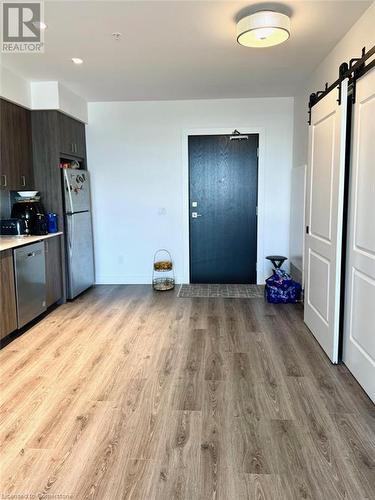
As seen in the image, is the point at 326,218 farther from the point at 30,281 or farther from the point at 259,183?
the point at 30,281

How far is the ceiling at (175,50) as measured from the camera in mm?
2629

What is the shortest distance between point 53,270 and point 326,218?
10.0 ft

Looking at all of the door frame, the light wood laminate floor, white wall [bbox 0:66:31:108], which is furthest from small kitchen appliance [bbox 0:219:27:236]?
the door frame

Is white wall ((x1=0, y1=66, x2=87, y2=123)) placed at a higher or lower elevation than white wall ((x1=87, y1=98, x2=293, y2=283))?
higher

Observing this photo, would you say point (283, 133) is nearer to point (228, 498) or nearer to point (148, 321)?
point (148, 321)

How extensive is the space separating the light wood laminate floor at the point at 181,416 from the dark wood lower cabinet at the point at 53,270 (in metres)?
0.56

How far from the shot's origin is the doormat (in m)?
4.96

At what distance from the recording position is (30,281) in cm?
381

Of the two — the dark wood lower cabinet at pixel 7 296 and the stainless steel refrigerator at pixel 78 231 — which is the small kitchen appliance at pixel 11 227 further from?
the dark wood lower cabinet at pixel 7 296

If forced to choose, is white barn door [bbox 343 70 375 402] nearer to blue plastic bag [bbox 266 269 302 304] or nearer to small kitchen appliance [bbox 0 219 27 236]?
blue plastic bag [bbox 266 269 302 304]

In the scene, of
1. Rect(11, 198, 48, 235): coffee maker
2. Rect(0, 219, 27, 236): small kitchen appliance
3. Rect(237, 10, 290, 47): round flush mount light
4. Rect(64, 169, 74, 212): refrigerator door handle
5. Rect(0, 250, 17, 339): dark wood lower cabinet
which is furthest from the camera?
Rect(64, 169, 74, 212): refrigerator door handle

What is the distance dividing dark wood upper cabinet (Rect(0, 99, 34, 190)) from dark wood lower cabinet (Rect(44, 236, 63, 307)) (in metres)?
0.73

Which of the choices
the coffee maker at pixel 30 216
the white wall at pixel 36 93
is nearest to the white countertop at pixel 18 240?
the coffee maker at pixel 30 216

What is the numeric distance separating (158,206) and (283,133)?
6.65 ft
